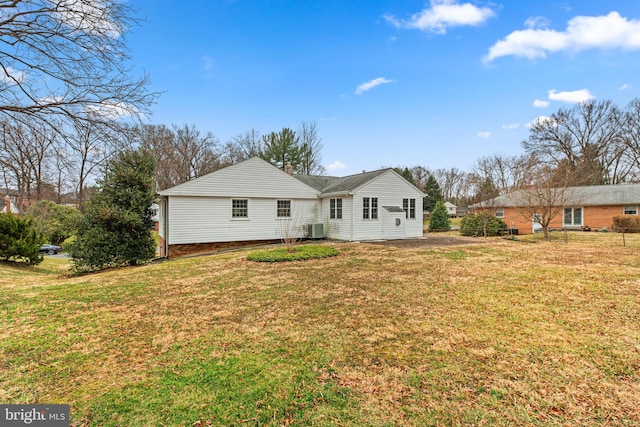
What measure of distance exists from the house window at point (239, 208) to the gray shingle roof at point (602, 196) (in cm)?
1990

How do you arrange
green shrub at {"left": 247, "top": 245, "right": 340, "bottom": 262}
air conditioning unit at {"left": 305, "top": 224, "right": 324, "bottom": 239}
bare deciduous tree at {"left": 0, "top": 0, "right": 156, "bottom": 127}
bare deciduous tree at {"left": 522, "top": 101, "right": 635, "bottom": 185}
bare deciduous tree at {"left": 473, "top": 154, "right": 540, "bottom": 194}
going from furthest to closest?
bare deciduous tree at {"left": 473, "top": 154, "right": 540, "bottom": 194} < bare deciduous tree at {"left": 522, "top": 101, "right": 635, "bottom": 185} < air conditioning unit at {"left": 305, "top": 224, "right": 324, "bottom": 239} < green shrub at {"left": 247, "top": 245, "right": 340, "bottom": 262} < bare deciduous tree at {"left": 0, "top": 0, "right": 156, "bottom": 127}

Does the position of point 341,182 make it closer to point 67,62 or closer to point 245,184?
point 245,184

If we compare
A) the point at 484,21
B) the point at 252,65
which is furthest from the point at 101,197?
the point at 484,21

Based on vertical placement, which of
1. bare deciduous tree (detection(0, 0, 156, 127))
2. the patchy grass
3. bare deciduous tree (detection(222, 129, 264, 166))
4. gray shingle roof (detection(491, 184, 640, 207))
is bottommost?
the patchy grass

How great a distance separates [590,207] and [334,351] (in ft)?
95.2

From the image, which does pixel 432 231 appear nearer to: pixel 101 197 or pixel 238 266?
pixel 238 266

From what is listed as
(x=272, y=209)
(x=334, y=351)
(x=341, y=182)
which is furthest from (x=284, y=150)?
(x=334, y=351)

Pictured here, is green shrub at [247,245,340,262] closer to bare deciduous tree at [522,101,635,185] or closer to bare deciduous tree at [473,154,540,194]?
bare deciduous tree at [522,101,635,185]

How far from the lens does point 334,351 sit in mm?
3738

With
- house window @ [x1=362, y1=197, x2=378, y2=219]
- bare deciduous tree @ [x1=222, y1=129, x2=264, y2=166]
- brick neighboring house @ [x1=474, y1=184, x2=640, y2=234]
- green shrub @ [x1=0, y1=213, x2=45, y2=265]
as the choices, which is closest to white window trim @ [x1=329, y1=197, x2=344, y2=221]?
house window @ [x1=362, y1=197, x2=378, y2=219]

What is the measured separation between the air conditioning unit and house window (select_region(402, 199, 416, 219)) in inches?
199

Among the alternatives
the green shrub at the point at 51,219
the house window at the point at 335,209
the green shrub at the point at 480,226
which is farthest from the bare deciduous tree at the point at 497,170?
the green shrub at the point at 51,219

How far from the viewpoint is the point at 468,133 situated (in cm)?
2319

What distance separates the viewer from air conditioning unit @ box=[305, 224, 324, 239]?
16.7m
